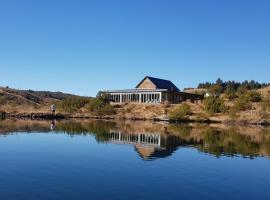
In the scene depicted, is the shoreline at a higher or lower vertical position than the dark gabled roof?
Result: lower

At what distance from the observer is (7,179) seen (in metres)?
20.4

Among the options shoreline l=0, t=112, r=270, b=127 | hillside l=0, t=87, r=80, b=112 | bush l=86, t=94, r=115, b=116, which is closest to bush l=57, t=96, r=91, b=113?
bush l=86, t=94, r=115, b=116

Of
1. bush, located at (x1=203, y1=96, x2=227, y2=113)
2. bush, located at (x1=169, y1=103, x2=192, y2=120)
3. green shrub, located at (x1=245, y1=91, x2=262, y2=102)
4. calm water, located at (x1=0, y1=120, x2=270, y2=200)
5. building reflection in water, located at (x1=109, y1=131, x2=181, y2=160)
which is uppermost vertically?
green shrub, located at (x1=245, y1=91, x2=262, y2=102)

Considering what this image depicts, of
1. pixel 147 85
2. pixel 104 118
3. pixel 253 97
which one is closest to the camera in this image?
pixel 104 118

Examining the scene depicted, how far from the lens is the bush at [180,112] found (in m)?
90.7

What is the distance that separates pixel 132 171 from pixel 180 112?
6743cm

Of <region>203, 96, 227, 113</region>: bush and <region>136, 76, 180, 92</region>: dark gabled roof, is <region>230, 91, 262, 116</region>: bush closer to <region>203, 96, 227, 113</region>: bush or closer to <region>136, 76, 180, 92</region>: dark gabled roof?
<region>203, 96, 227, 113</region>: bush

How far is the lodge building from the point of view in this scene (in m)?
106

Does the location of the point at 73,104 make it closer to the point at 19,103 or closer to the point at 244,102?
the point at 19,103

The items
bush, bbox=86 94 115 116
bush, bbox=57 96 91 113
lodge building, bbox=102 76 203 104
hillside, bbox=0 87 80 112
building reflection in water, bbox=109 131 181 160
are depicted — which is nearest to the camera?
building reflection in water, bbox=109 131 181 160

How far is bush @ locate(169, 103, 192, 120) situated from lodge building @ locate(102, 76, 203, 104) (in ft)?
37.3

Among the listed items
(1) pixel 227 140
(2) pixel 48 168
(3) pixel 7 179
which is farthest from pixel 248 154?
(3) pixel 7 179

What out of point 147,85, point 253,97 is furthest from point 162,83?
point 253,97

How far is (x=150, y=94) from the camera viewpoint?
108 m
